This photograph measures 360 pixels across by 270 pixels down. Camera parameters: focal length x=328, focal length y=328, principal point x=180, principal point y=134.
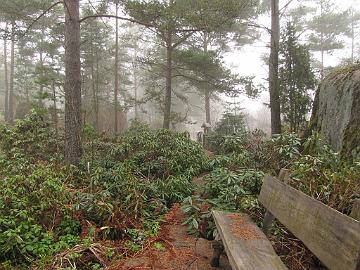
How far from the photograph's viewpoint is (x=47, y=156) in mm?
9477

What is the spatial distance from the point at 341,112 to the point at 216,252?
13.7 feet

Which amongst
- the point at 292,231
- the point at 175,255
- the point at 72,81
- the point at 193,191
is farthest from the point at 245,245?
the point at 72,81

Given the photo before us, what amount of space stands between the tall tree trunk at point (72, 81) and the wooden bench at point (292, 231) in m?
5.30

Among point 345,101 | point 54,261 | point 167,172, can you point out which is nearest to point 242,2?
point 345,101

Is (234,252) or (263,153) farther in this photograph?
(263,153)

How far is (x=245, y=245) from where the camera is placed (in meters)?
3.07

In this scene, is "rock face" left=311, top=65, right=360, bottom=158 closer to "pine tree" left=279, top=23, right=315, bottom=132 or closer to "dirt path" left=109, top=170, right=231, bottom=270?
"pine tree" left=279, top=23, right=315, bottom=132

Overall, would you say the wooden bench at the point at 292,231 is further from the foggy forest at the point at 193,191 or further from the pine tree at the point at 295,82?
the pine tree at the point at 295,82

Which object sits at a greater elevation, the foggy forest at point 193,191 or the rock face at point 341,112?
the rock face at point 341,112

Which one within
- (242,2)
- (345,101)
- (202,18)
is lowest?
(345,101)

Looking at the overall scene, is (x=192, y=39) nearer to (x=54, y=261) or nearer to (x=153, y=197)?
(x=153, y=197)

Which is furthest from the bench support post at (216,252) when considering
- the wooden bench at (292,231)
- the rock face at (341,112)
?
the rock face at (341,112)

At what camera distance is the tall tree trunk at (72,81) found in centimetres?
828

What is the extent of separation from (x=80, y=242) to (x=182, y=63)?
13.2 m
